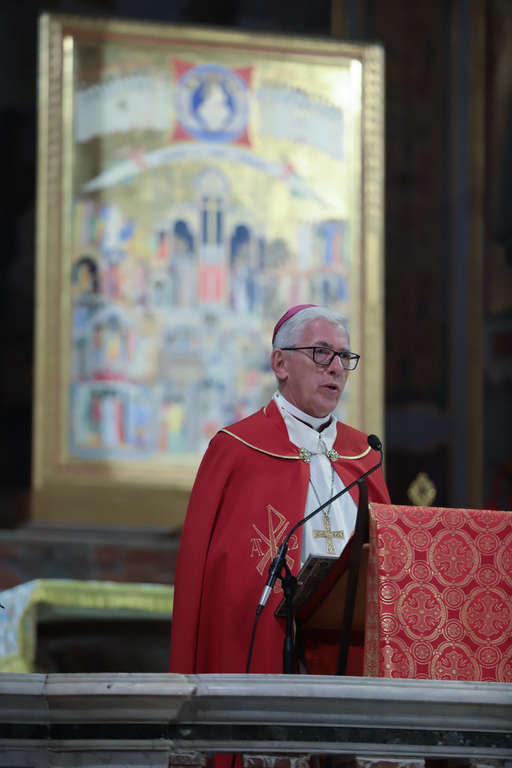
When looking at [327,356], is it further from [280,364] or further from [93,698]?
[93,698]

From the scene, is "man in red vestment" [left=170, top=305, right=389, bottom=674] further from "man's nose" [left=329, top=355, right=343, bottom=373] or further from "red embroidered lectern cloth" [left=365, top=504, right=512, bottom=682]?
"red embroidered lectern cloth" [left=365, top=504, right=512, bottom=682]

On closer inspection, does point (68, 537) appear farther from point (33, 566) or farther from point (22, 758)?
point (22, 758)

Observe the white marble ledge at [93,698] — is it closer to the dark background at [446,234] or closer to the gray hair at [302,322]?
the gray hair at [302,322]

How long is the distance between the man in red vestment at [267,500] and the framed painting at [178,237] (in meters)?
2.31

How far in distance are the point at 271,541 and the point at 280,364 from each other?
1.77 ft

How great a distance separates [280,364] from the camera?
3.26 m

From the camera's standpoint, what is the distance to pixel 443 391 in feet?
21.7

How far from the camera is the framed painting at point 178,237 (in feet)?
17.9

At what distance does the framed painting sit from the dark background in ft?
2.77

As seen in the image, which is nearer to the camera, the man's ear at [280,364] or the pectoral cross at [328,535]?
the pectoral cross at [328,535]

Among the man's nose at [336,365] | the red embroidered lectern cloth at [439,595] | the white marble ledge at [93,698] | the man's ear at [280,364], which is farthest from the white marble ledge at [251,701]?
the man's ear at [280,364]

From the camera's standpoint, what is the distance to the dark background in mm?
6578

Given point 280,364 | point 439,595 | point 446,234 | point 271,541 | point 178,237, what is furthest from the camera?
point 446,234

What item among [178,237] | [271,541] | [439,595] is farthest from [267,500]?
[178,237]
